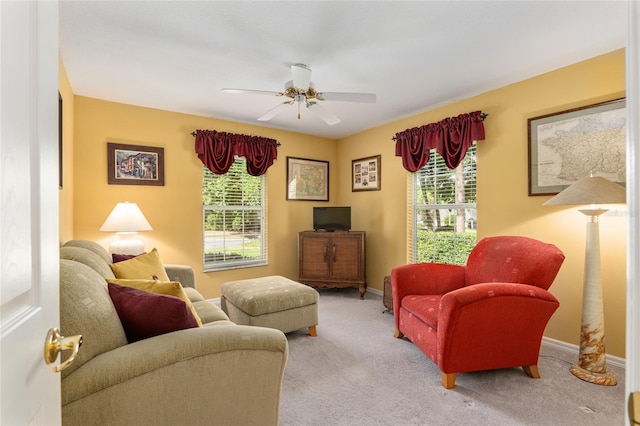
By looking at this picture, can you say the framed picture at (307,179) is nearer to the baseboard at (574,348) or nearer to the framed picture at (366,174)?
the framed picture at (366,174)

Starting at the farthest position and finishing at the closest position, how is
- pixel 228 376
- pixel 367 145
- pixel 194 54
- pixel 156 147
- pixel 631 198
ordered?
1. pixel 367 145
2. pixel 156 147
3. pixel 194 54
4. pixel 228 376
5. pixel 631 198

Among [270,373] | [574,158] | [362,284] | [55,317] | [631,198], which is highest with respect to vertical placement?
[574,158]

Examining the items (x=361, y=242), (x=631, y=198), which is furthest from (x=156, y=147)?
(x=631, y=198)

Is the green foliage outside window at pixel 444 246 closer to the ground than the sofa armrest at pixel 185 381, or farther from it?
farther from it

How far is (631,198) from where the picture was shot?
0.51 metres

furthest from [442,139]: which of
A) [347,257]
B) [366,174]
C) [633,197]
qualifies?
[633,197]

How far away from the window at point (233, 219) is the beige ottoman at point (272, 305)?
1137 mm

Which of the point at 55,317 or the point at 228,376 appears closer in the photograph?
the point at 55,317

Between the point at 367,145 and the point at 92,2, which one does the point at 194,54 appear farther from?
the point at 367,145

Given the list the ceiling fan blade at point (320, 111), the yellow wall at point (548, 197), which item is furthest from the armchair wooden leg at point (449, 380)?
the ceiling fan blade at point (320, 111)

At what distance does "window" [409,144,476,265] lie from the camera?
3.44m

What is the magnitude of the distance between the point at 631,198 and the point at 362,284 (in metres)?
3.89

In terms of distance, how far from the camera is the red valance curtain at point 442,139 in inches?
126

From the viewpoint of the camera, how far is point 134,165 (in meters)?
3.52
